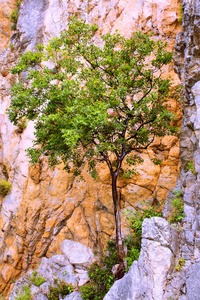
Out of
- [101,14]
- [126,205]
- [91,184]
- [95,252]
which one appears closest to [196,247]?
[126,205]

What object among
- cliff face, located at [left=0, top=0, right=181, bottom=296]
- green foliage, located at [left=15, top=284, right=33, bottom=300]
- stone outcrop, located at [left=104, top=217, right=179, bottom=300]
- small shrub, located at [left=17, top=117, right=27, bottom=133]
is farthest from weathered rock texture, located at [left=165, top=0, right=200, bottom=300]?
small shrub, located at [left=17, top=117, right=27, bottom=133]

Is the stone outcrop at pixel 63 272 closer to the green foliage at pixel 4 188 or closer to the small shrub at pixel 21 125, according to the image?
the green foliage at pixel 4 188

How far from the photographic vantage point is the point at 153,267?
17.0 ft

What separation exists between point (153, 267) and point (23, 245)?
28.6 ft

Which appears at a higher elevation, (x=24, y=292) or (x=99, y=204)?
(x=99, y=204)

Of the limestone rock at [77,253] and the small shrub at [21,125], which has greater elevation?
the small shrub at [21,125]

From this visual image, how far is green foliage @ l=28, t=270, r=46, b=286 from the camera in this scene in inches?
337

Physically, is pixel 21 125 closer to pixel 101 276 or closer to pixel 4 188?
pixel 4 188

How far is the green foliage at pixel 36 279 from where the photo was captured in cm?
856

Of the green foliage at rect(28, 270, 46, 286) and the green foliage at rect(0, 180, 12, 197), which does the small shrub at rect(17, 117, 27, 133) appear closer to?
the green foliage at rect(0, 180, 12, 197)

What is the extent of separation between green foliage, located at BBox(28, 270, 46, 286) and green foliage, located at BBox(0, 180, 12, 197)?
5.65 m

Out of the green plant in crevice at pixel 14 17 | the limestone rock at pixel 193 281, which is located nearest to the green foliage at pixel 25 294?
the limestone rock at pixel 193 281

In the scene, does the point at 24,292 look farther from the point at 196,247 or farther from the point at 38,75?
the point at 38,75

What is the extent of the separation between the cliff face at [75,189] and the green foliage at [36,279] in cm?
135
